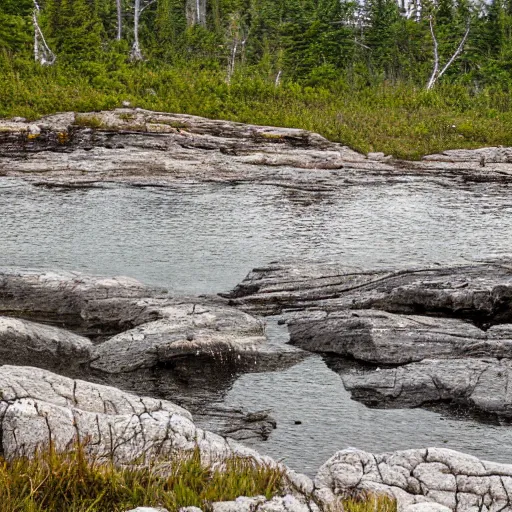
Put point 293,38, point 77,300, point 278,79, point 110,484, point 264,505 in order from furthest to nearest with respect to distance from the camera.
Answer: point 293,38 → point 278,79 → point 77,300 → point 110,484 → point 264,505

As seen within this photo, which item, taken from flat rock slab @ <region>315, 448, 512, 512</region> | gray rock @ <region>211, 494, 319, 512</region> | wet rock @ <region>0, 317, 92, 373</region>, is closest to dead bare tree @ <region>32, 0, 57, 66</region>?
wet rock @ <region>0, 317, 92, 373</region>

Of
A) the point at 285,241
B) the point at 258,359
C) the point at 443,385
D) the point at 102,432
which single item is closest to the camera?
the point at 102,432

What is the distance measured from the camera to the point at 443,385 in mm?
13500

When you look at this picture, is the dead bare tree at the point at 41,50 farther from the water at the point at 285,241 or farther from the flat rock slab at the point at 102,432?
the flat rock slab at the point at 102,432

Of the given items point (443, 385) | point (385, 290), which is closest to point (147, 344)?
point (443, 385)

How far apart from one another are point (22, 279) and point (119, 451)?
11.2m

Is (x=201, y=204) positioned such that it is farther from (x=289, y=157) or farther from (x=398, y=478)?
(x=398, y=478)

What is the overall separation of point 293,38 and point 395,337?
56645 millimetres

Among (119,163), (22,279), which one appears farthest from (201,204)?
(22,279)

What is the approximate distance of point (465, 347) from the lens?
49.2 feet

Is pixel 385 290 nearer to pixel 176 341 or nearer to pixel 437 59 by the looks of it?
pixel 176 341

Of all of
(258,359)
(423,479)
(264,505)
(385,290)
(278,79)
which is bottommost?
(258,359)

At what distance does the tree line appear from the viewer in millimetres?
59562

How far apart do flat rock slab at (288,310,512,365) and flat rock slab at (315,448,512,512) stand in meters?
6.12
